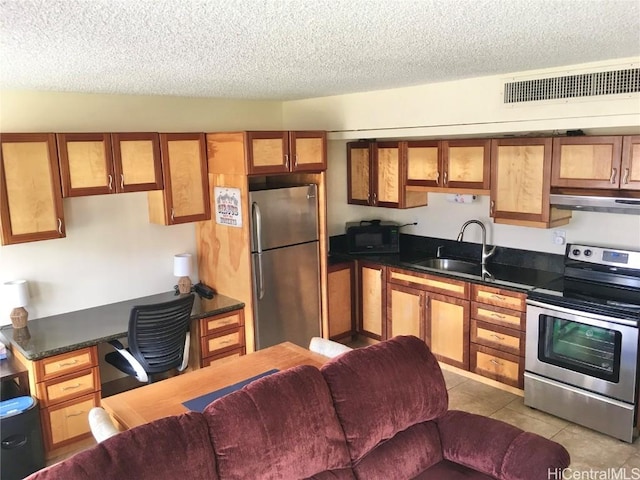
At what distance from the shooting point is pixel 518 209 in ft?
13.0

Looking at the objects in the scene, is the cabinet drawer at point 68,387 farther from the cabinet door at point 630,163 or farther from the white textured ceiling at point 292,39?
the cabinet door at point 630,163

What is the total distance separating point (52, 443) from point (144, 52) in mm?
2513

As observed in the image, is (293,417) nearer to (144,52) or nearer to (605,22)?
(144,52)

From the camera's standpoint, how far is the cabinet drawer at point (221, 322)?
403 centimetres

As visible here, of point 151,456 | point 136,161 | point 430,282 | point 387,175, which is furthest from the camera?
point 387,175

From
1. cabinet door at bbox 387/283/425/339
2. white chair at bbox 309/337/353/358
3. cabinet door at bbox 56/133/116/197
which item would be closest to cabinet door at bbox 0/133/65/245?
cabinet door at bbox 56/133/116/197

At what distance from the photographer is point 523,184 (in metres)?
3.88

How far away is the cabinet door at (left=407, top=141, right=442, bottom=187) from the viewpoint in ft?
14.6

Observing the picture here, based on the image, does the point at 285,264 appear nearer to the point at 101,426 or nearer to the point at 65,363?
the point at 65,363

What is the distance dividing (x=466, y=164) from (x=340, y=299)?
172 centimetres

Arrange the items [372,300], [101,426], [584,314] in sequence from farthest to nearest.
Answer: [372,300], [584,314], [101,426]

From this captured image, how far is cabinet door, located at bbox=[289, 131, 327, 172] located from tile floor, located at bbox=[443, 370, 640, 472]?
2077mm

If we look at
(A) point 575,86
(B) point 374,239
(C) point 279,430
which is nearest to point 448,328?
(B) point 374,239

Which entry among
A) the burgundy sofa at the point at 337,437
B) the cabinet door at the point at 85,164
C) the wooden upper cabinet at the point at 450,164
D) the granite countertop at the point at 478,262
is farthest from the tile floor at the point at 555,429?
the cabinet door at the point at 85,164
